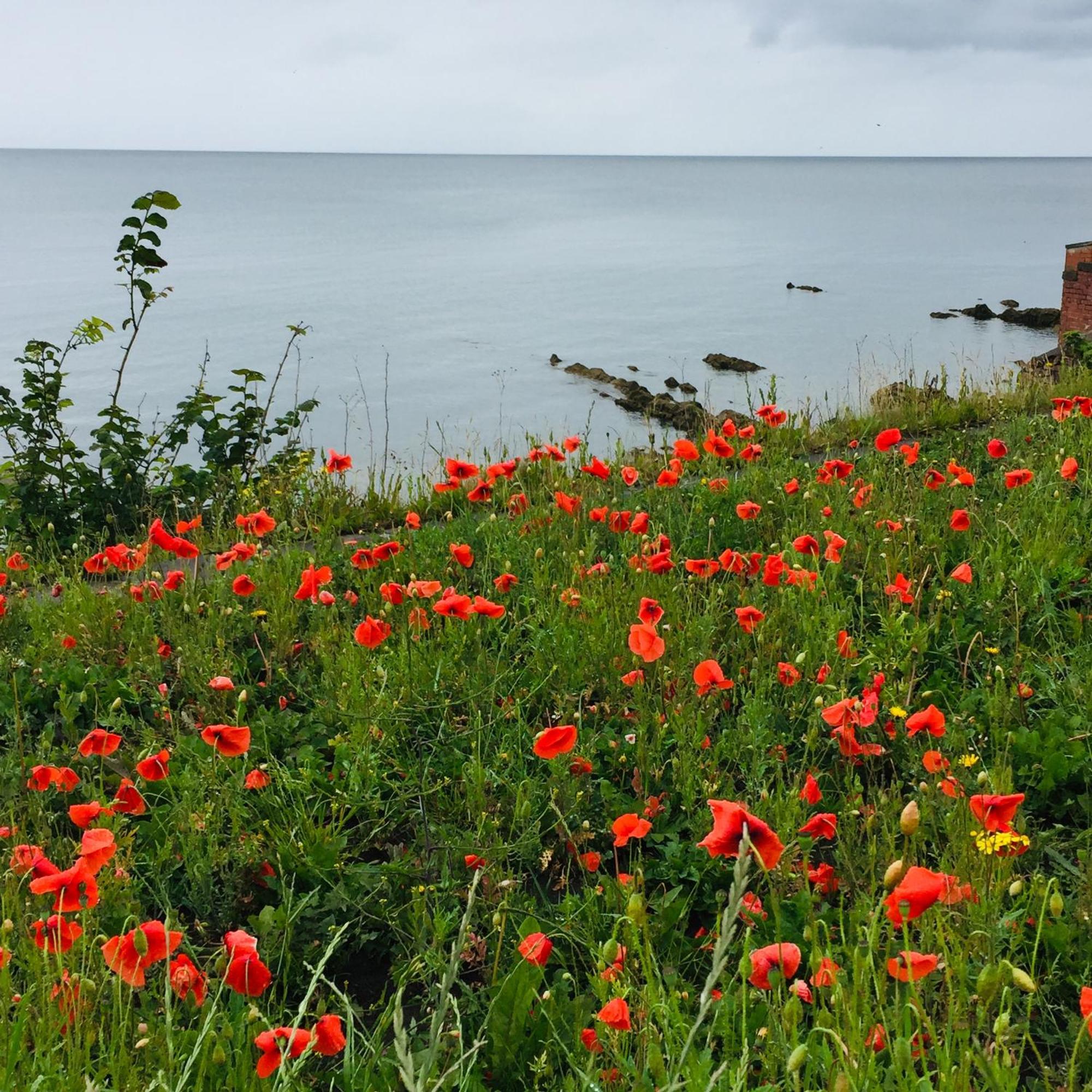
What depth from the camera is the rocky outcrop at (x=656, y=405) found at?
13.6 metres

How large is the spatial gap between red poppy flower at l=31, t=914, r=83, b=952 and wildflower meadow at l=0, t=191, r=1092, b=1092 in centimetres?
5

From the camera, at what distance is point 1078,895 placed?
2412mm

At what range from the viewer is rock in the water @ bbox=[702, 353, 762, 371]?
23.7 m

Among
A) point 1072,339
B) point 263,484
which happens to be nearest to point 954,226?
point 1072,339

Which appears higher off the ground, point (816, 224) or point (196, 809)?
point (816, 224)

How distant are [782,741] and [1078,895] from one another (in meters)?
0.85

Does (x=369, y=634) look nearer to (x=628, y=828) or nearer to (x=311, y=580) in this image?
(x=311, y=580)

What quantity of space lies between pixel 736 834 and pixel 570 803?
1.44 meters

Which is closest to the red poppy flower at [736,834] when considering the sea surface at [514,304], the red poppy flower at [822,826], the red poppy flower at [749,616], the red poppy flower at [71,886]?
the red poppy flower at [822,826]

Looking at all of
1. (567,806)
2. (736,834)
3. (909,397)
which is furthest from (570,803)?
(909,397)

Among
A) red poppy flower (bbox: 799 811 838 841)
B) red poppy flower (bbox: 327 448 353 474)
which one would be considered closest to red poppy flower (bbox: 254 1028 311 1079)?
red poppy flower (bbox: 799 811 838 841)

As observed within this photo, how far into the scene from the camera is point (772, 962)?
1.73 meters

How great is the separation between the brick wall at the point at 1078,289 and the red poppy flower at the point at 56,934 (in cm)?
1479

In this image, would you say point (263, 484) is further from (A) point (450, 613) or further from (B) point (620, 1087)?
(B) point (620, 1087)
